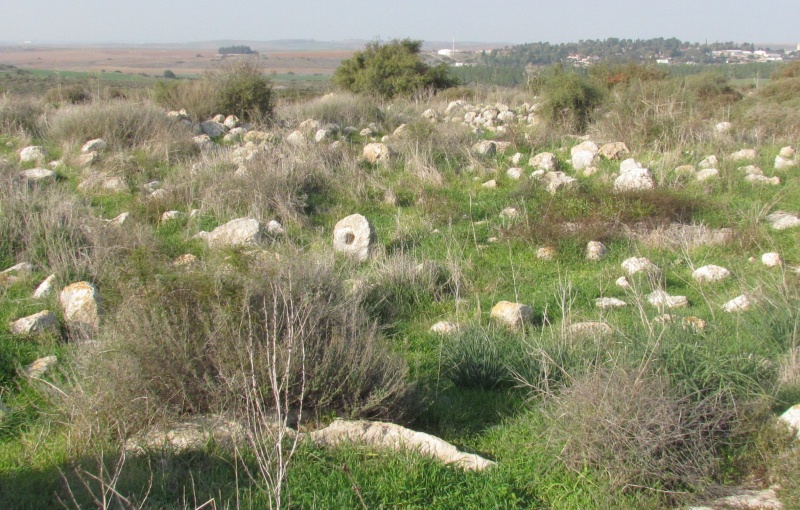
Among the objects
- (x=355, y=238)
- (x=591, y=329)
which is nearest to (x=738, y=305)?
(x=591, y=329)

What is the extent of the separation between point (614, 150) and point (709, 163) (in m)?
1.47

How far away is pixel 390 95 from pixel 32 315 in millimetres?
15661

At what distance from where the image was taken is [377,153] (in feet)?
34.4

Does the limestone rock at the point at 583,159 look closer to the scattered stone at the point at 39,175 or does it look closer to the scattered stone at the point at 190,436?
the scattered stone at the point at 39,175

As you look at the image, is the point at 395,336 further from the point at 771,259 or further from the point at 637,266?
the point at 771,259

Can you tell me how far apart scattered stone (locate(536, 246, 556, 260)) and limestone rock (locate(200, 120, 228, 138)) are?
7615 mm

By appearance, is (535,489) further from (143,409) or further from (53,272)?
(53,272)

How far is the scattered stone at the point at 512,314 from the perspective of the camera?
525 cm

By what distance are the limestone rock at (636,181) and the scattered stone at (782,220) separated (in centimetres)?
149

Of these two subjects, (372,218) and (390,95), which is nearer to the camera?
(372,218)

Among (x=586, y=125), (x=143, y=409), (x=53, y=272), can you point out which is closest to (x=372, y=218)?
(x=53, y=272)

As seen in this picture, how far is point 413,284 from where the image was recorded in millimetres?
6160

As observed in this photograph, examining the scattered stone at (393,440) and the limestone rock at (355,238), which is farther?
the limestone rock at (355,238)

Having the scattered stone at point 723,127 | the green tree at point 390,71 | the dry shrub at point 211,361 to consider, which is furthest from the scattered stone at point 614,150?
the green tree at point 390,71
